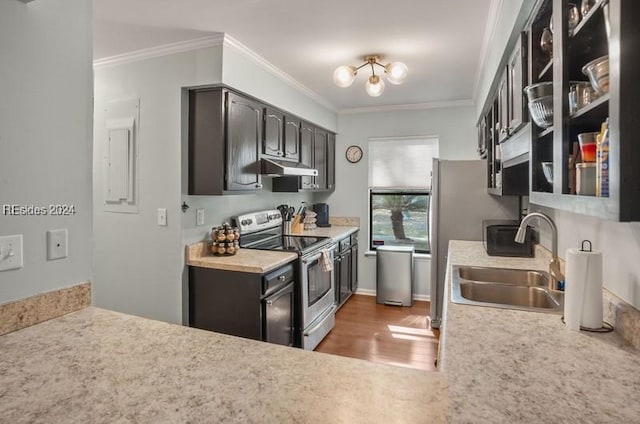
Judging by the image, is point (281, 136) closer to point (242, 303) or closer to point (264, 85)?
point (264, 85)

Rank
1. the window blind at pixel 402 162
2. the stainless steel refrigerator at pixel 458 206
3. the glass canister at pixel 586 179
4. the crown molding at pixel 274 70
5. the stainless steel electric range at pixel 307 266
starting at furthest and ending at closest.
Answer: the window blind at pixel 402 162, the stainless steel refrigerator at pixel 458 206, the stainless steel electric range at pixel 307 266, the crown molding at pixel 274 70, the glass canister at pixel 586 179

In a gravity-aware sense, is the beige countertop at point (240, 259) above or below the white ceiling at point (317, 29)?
below

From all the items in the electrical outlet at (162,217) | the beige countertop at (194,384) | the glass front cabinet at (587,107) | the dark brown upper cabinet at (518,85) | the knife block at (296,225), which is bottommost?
the beige countertop at (194,384)

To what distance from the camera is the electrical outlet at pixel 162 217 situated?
2723mm

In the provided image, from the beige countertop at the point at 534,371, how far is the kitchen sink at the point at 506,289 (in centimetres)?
31

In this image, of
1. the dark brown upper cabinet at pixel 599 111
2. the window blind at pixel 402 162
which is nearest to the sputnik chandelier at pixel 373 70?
the dark brown upper cabinet at pixel 599 111

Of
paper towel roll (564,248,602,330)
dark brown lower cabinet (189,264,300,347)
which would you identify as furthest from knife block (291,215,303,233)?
paper towel roll (564,248,602,330)

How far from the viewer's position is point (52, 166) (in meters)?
1.33

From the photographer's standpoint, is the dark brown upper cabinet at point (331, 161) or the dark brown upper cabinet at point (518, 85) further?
the dark brown upper cabinet at point (331, 161)

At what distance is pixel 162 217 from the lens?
2.73 m

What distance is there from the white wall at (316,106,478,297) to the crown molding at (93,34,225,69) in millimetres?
2701

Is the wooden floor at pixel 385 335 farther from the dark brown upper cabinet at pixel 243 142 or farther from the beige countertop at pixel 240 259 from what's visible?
the dark brown upper cabinet at pixel 243 142

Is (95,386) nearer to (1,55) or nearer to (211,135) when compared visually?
(1,55)

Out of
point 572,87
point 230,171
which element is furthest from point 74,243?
point 572,87
